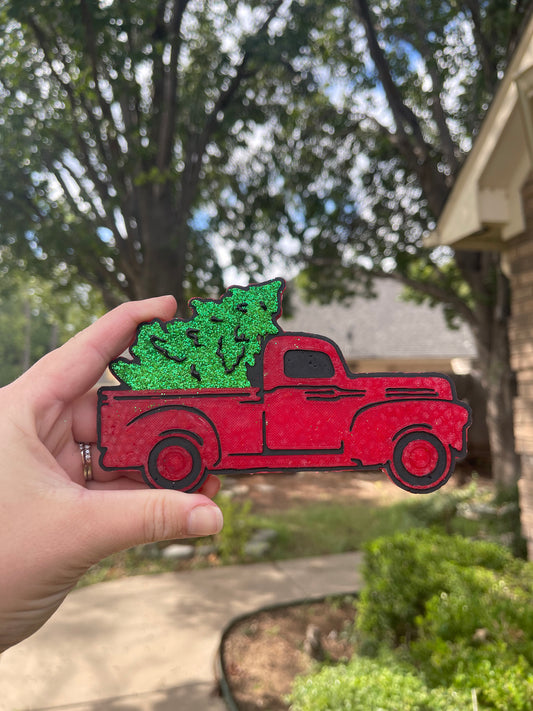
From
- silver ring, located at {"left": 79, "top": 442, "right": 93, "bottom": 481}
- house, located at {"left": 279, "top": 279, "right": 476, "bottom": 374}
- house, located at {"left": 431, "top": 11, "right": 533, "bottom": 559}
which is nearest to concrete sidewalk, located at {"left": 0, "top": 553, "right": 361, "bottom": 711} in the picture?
house, located at {"left": 431, "top": 11, "right": 533, "bottom": 559}

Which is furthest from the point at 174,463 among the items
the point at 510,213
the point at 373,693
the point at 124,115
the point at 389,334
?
the point at 389,334

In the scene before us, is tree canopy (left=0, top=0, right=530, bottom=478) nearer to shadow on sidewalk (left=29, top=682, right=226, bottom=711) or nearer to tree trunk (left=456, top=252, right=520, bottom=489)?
tree trunk (left=456, top=252, right=520, bottom=489)

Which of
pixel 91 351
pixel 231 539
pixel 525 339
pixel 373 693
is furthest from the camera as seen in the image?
pixel 231 539

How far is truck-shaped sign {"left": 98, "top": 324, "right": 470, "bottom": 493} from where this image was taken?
1725mm

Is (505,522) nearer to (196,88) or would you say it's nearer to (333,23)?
(196,88)

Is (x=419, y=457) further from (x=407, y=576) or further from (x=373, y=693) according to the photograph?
(x=407, y=576)

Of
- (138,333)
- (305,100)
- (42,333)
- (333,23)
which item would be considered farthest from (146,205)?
(42,333)

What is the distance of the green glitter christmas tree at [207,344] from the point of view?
5.69ft

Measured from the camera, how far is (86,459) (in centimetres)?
191

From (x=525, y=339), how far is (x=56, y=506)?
5.16 m

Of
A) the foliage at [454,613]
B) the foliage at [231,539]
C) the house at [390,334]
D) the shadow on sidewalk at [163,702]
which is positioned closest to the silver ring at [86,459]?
the foliage at [454,613]

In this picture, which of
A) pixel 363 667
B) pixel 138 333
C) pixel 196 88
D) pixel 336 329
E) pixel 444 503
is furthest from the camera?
pixel 336 329

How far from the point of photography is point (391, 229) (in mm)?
10156

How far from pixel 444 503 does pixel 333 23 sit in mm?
8465
